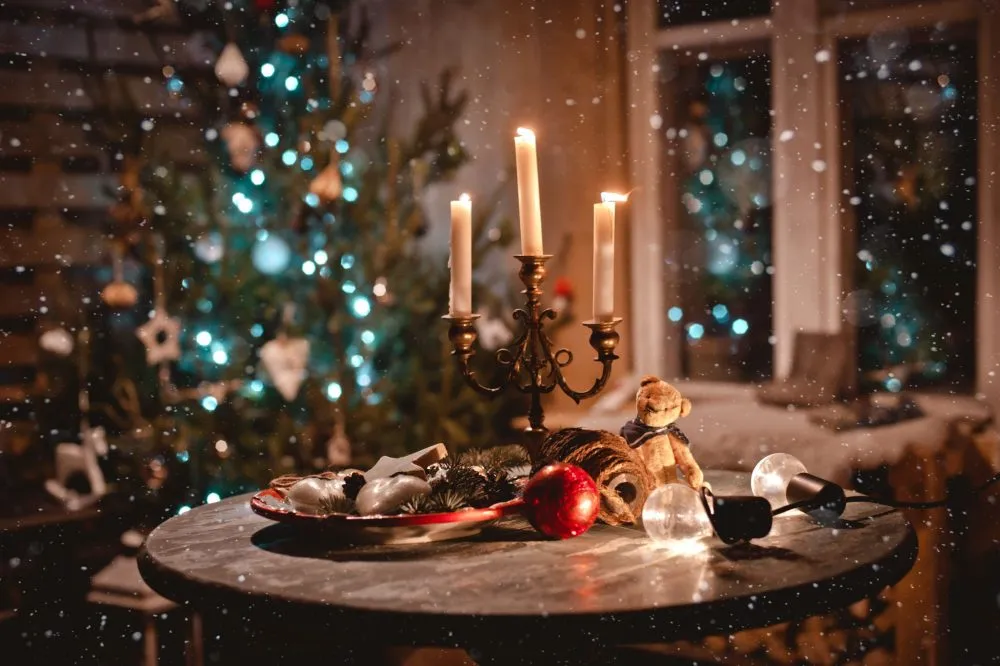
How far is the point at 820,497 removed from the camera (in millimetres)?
1323

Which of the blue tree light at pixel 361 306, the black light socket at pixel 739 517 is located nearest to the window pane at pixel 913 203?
the blue tree light at pixel 361 306

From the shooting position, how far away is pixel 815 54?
3.28 meters

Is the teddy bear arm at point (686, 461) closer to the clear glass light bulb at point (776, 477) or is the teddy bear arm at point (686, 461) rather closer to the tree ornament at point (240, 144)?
the clear glass light bulb at point (776, 477)

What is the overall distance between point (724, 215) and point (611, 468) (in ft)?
7.60

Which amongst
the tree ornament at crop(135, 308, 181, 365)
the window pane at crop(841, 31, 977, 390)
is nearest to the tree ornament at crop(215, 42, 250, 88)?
the tree ornament at crop(135, 308, 181, 365)

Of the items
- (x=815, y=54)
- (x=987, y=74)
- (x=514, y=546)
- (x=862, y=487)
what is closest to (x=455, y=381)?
(x=862, y=487)

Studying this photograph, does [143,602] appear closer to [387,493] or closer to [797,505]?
[387,493]

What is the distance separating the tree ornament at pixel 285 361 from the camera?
10.2 ft

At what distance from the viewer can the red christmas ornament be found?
126cm

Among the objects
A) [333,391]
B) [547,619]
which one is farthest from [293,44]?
[547,619]

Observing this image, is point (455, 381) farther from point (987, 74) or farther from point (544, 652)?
point (544, 652)

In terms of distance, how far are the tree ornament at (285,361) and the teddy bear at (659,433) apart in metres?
1.83

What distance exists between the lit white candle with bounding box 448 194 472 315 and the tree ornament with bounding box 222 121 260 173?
184 centimetres

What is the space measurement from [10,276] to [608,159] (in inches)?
82.2
